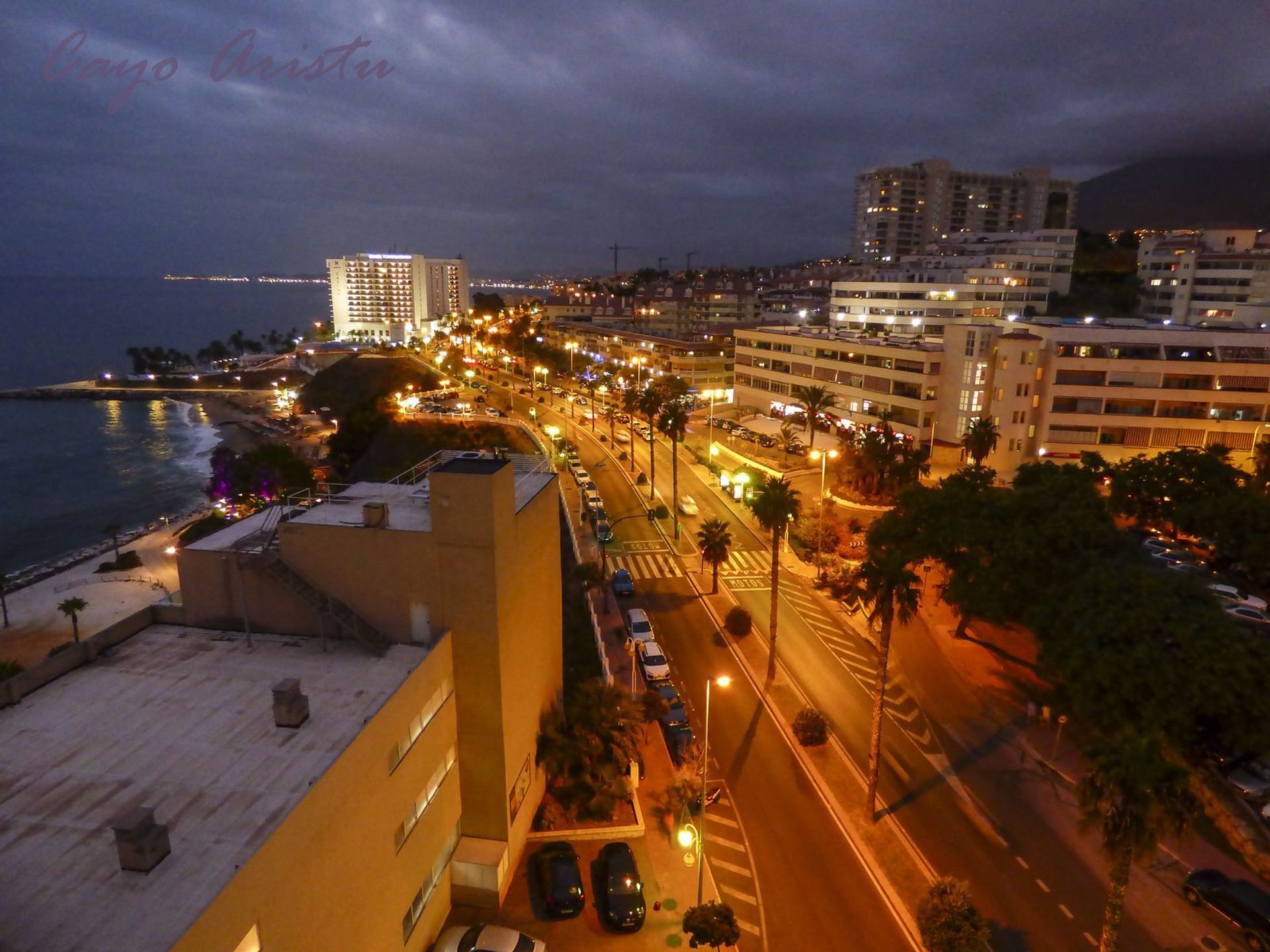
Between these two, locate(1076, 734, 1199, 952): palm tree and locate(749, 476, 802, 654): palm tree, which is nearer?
locate(1076, 734, 1199, 952): palm tree

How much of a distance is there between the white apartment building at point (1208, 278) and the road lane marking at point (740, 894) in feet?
331

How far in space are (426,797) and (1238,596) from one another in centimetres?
4211

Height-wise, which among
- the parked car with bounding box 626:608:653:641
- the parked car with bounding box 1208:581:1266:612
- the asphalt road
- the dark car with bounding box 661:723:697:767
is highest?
the parked car with bounding box 1208:581:1266:612

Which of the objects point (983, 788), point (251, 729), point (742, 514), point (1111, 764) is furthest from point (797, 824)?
point (742, 514)

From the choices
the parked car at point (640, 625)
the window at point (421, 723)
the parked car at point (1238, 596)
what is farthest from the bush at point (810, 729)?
the parked car at point (1238, 596)

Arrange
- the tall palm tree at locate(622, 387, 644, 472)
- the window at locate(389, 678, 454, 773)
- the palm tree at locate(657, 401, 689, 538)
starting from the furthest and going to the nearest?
the tall palm tree at locate(622, 387, 644, 472), the palm tree at locate(657, 401, 689, 538), the window at locate(389, 678, 454, 773)

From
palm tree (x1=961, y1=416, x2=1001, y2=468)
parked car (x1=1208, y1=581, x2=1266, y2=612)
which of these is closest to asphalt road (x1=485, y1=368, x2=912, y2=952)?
parked car (x1=1208, y1=581, x2=1266, y2=612)

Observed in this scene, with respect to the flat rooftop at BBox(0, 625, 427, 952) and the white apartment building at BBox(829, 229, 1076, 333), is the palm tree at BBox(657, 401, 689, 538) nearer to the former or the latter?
the flat rooftop at BBox(0, 625, 427, 952)

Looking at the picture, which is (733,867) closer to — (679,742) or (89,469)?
(679,742)

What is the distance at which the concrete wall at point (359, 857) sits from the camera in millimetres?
12781

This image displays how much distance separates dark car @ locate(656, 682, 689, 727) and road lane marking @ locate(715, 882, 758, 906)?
26.3 feet

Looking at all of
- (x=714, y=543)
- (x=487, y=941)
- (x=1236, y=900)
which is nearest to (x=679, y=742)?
(x=487, y=941)

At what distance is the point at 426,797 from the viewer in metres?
19.9

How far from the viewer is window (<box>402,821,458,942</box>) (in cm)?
1905
